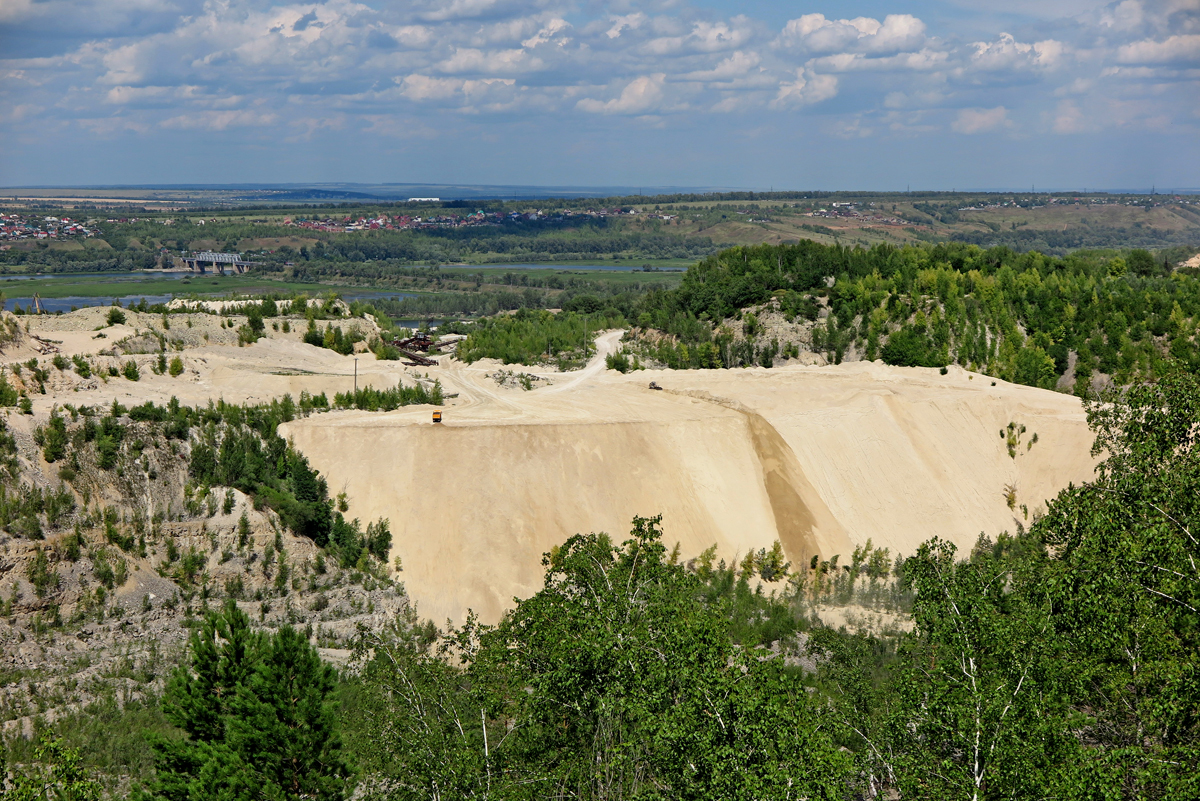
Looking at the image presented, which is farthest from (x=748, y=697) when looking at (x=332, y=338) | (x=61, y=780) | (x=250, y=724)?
(x=332, y=338)

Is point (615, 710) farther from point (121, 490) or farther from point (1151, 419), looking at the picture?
point (121, 490)

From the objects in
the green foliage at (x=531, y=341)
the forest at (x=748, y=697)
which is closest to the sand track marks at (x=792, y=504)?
the green foliage at (x=531, y=341)

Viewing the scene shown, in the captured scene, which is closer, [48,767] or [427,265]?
[48,767]

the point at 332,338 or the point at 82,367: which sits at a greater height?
the point at 82,367

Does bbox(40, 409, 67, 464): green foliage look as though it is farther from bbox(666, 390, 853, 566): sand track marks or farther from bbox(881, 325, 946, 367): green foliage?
bbox(881, 325, 946, 367): green foliage

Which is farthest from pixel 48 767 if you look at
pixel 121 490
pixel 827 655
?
pixel 827 655

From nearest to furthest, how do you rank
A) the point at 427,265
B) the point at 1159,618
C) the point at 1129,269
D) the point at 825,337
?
the point at 1159,618
the point at 825,337
the point at 1129,269
the point at 427,265

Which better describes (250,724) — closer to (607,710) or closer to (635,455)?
(607,710)

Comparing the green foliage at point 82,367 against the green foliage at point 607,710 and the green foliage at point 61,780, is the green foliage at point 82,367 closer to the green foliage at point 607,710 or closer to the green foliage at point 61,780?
the green foliage at point 607,710
